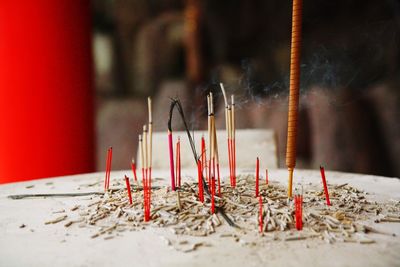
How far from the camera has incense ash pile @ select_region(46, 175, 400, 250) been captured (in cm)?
90

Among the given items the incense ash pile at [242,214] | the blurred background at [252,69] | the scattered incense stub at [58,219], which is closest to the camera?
the incense ash pile at [242,214]

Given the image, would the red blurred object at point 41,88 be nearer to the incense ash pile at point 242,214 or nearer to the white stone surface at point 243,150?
the white stone surface at point 243,150

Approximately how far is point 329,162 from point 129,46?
10.2 feet

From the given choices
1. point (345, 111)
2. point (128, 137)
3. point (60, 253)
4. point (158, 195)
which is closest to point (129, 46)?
point (128, 137)

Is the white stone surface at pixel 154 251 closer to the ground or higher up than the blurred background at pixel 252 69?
closer to the ground

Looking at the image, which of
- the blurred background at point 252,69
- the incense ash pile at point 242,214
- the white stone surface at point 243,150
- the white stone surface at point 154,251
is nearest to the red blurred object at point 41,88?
the blurred background at point 252,69

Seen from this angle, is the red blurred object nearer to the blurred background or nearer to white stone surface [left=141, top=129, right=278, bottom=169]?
the blurred background

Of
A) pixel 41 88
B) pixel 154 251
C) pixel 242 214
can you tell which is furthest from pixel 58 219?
pixel 41 88

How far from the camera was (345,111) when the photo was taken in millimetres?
3889

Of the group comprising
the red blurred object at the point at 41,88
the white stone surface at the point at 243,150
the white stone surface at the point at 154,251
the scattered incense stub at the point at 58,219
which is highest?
the red blurred object at the point at 41,88

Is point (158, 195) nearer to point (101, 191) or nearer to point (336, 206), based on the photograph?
point (101, 191)

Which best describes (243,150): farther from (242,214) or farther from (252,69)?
(252,69)

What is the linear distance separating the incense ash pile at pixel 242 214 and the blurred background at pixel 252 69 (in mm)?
1775

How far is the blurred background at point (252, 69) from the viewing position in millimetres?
3850
